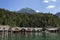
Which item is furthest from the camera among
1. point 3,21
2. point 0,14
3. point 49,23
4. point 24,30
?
point 49,23

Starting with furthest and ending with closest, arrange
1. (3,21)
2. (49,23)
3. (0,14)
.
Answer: (49,23)
(0,14)
(3,21)

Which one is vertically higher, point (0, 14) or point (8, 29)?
point (0, 14)

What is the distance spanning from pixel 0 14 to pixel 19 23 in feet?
50.6

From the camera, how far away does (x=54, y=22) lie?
145375 millimetres

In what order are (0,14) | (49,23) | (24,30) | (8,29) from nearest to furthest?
(8,29)
(24,30)
(0,14)
(49,23)

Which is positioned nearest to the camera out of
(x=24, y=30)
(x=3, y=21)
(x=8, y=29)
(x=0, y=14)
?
(x=8, y=29)

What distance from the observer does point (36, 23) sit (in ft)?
449

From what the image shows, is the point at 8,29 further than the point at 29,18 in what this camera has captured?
No

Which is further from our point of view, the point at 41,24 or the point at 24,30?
the point at 41,24

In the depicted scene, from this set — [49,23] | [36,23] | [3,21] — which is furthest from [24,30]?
[49,23]

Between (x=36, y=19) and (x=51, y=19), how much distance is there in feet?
45.9

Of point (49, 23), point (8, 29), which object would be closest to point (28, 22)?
point (49, 23)

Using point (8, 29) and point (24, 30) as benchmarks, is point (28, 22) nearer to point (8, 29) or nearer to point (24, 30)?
point (24, 30)

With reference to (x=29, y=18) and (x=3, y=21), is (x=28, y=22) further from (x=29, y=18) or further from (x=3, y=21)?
(x=3, y=21)
